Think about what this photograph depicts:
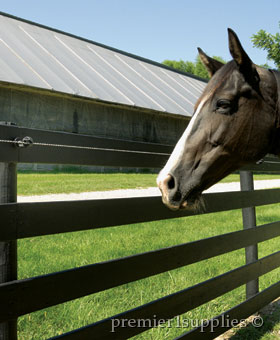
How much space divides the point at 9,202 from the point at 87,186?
7917 mm

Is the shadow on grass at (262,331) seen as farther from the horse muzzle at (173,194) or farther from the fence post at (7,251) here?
the fence post at (7,251)

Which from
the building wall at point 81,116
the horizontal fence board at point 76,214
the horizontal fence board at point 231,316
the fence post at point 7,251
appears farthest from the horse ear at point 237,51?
the building wall at point 81,116

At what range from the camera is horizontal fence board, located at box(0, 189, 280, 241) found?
59.9 inches

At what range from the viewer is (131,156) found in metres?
2.27

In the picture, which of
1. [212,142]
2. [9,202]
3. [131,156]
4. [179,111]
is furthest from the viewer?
[179,111]

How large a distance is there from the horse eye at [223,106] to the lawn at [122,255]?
1.70 m

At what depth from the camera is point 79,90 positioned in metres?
14.0

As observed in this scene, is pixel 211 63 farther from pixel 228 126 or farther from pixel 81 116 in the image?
pixel 81 116

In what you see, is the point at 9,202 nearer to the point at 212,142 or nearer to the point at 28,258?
the point at 212,142

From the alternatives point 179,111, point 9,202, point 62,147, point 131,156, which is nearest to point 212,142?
point 131,156

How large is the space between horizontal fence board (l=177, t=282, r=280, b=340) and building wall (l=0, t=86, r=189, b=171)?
1124cm

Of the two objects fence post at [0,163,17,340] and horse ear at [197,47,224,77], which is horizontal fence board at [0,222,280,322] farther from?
horse ear at [197,47,224,77]
